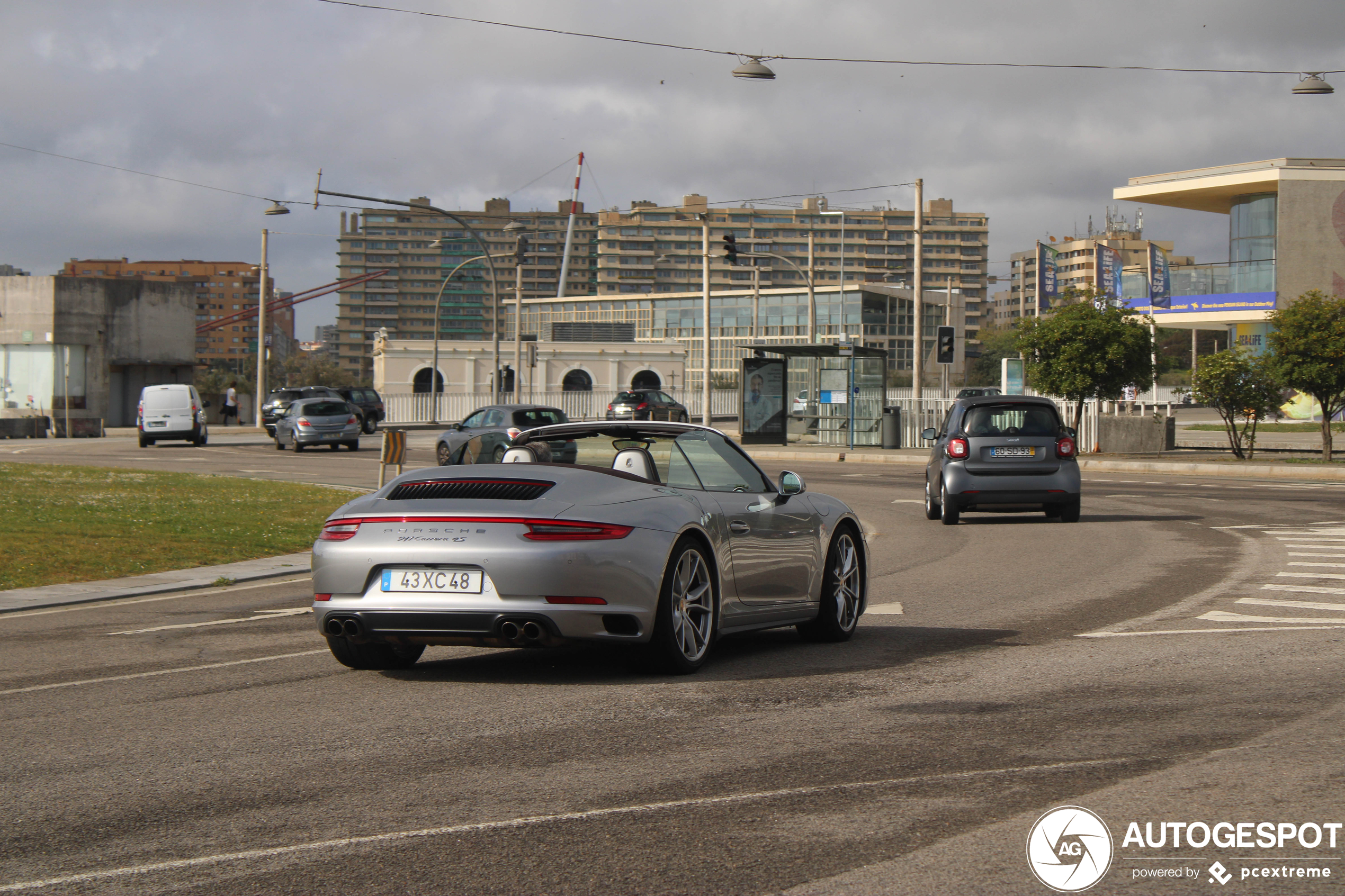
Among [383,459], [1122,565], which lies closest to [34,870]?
[1122,565]

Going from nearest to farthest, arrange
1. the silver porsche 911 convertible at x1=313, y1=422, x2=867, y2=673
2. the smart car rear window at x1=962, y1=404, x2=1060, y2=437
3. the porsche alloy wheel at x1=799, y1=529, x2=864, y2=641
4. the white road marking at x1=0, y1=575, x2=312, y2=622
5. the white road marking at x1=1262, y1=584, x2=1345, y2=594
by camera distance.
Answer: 1. the silver porsche 911 convertible at x1=313, y1=422, x2=867, y2=673
2. the porsche alloy wheel at x1=799, y1=529, x2=864, y2=641
3. the white road marking at x1=0, y1=575, x2=312, y2=622
4. the white road marking at x1=1262, y1=584, x2=1345, y2=594
5. the smart car rear window at x1=962, y1=404, x2=1060, y2=437

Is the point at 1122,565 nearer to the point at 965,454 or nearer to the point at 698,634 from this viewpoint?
the point at 965,454

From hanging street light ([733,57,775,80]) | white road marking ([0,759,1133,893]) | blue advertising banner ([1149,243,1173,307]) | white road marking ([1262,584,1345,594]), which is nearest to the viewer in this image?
white road marking ([0,759,1133,893])

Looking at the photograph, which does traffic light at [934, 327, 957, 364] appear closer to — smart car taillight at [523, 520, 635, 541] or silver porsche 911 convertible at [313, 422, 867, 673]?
silver porsche 911 convertible at [313, 422, 867, 673]

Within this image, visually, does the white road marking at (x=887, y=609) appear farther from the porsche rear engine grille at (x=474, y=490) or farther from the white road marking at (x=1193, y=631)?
the porsche rear engine grille at (x=474, y=490)

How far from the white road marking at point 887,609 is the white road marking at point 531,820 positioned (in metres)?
5.07

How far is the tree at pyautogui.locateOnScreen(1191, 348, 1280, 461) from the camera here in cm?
3297

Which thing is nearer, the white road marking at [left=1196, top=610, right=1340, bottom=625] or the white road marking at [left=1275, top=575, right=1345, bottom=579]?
the white road marking at [left=1196, top=610, right=1340, bottom=625]

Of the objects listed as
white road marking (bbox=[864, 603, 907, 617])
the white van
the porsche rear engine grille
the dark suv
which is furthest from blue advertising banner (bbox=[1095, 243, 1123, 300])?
the porsche rear engine grille

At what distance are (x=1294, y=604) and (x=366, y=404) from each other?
52.1 meters

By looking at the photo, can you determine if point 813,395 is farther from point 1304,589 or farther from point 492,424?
point 1304,589

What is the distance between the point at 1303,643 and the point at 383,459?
37.9 feet

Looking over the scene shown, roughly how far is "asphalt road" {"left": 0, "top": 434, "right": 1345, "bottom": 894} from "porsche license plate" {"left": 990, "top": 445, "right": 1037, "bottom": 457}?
7.65 m

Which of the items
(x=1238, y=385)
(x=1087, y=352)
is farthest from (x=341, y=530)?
(x=1087, y=352)
